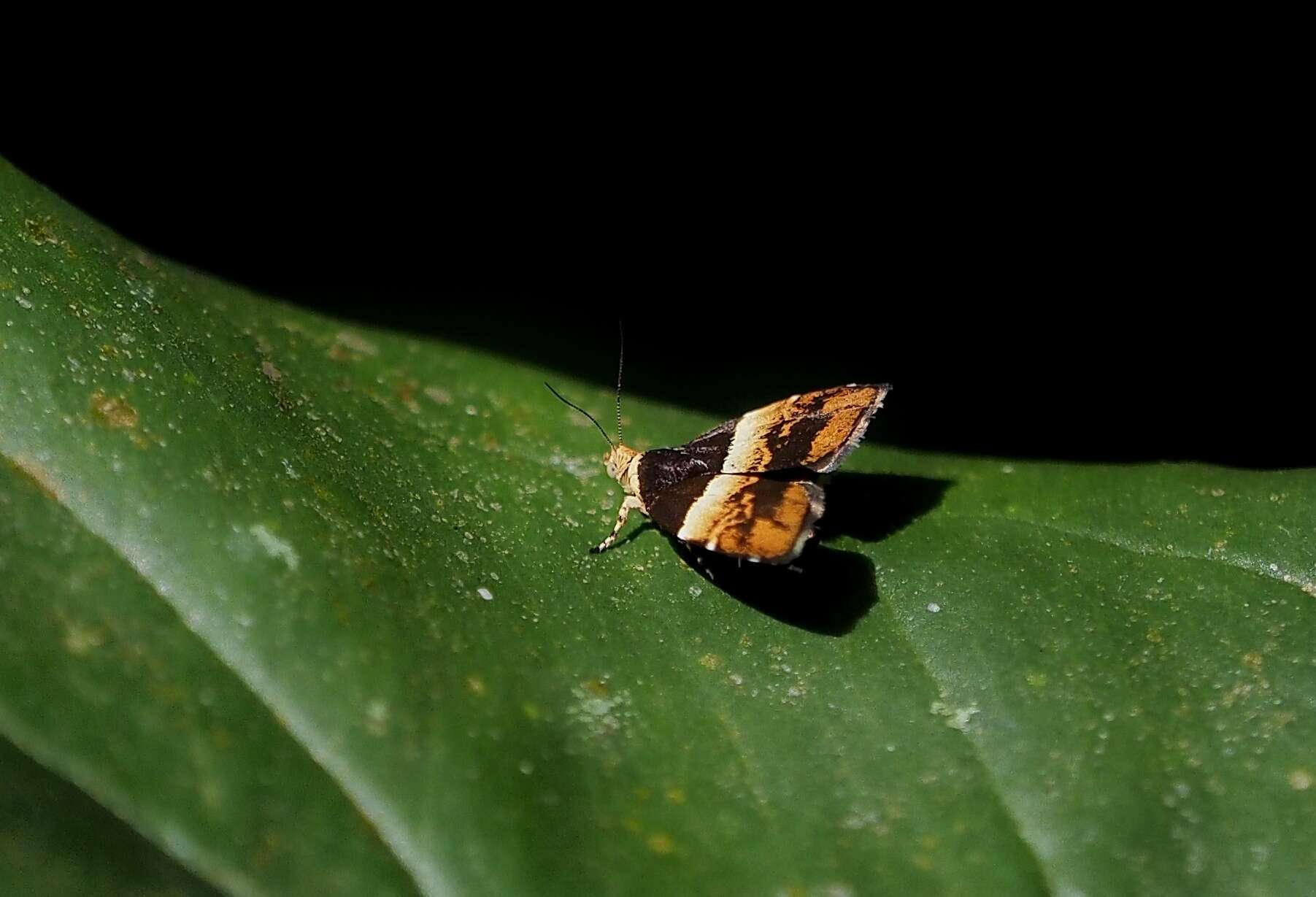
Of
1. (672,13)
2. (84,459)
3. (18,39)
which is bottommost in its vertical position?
(84,459)

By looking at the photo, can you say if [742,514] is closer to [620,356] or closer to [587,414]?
[587,414]

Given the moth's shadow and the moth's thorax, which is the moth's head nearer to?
the moth's thorax

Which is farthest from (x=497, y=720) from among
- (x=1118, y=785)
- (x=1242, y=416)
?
(x=1242, y=416)

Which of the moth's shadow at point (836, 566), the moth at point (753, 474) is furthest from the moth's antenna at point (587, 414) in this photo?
the moth's shadow at point (836, 566)

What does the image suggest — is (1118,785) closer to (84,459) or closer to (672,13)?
(84,459)

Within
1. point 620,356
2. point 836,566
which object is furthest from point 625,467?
point 836,566

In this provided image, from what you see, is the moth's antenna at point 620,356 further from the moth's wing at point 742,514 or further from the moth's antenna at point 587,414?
the moth's wing at point 742,514

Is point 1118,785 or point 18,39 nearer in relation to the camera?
point 1118,785
